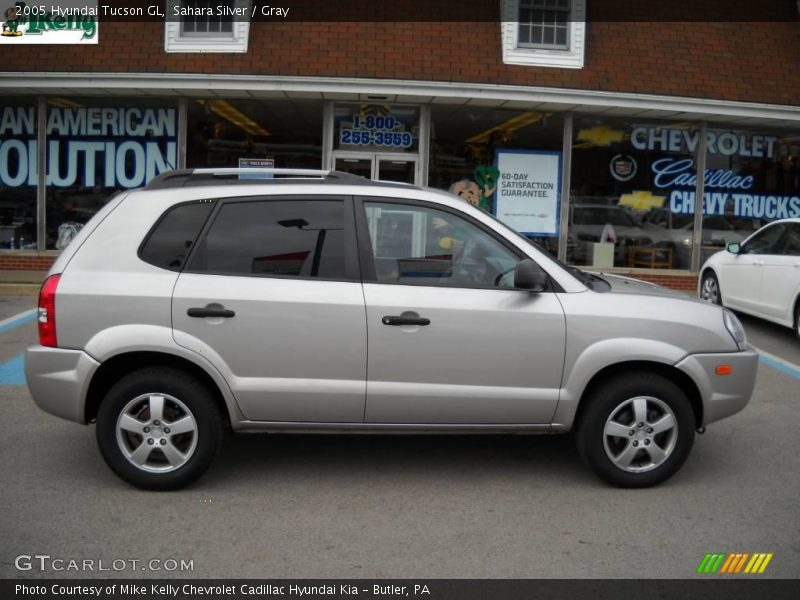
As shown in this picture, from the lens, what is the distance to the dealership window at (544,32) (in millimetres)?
13438

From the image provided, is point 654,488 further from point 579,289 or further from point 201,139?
point 201,139

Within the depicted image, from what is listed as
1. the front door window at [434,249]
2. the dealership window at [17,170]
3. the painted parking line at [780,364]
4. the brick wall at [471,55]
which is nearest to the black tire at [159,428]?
the front door window at [434,249]

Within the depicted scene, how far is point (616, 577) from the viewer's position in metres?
4.03

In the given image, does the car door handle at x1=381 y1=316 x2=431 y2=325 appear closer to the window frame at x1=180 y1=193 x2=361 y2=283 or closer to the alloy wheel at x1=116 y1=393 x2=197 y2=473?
the window frame at x1=180 y1=193 x2=361 y2=283

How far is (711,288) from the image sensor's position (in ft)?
39.2

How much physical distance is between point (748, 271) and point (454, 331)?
7.20 meters

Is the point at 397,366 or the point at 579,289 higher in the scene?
the point at 579,289

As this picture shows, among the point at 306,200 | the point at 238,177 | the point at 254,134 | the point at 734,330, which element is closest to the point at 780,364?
the point at 734,330

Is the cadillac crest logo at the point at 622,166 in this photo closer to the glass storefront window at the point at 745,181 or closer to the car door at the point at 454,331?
the glass storefront window at the point at 745,181

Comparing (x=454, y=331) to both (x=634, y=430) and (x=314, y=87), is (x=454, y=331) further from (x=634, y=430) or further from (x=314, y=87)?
(x=314, y=87)

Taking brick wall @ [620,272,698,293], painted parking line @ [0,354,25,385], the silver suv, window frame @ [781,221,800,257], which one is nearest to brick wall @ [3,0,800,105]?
brick wall @ [620,272,698,293]
